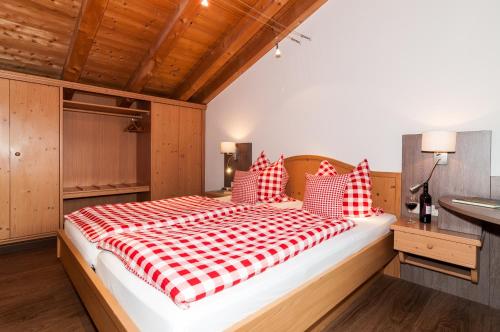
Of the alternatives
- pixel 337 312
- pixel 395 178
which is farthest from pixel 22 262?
pixel 395 178

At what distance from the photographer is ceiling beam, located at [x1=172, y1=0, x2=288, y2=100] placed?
3.07 metres

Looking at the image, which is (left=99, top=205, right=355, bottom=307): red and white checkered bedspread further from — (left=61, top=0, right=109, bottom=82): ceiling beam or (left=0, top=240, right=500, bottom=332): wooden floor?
(left=61, top=0, right=109, bottom=82): ceiling beam

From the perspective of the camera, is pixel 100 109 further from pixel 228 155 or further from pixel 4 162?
pixel 228 155

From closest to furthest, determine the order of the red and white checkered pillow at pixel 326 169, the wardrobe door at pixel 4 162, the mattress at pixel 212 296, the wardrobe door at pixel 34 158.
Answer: the mattress at pixel 212 296, the red and white checkered pillow at pixel 326 169, the wardrobe door at pixel 4 162, the wardrobe door at pixel 34 158

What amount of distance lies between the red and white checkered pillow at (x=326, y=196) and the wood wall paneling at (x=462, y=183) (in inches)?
27.2

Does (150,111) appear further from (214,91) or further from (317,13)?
(317,13)

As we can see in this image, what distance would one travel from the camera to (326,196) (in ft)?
8.49

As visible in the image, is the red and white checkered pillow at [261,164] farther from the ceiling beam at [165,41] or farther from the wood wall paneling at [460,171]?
the ceiling beam at [165,41]

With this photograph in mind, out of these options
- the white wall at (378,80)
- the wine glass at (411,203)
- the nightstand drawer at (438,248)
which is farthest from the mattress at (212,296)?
the white wall at (378,80)

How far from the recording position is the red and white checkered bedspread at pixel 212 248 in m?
1.27

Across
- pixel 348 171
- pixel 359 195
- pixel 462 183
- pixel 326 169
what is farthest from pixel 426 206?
pixel 326 169

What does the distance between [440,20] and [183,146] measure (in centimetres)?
361

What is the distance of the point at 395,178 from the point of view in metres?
2.75

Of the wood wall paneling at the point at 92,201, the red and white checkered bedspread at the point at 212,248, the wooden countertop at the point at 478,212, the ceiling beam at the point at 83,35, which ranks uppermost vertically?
the ceiling beam at the point at 83,35
